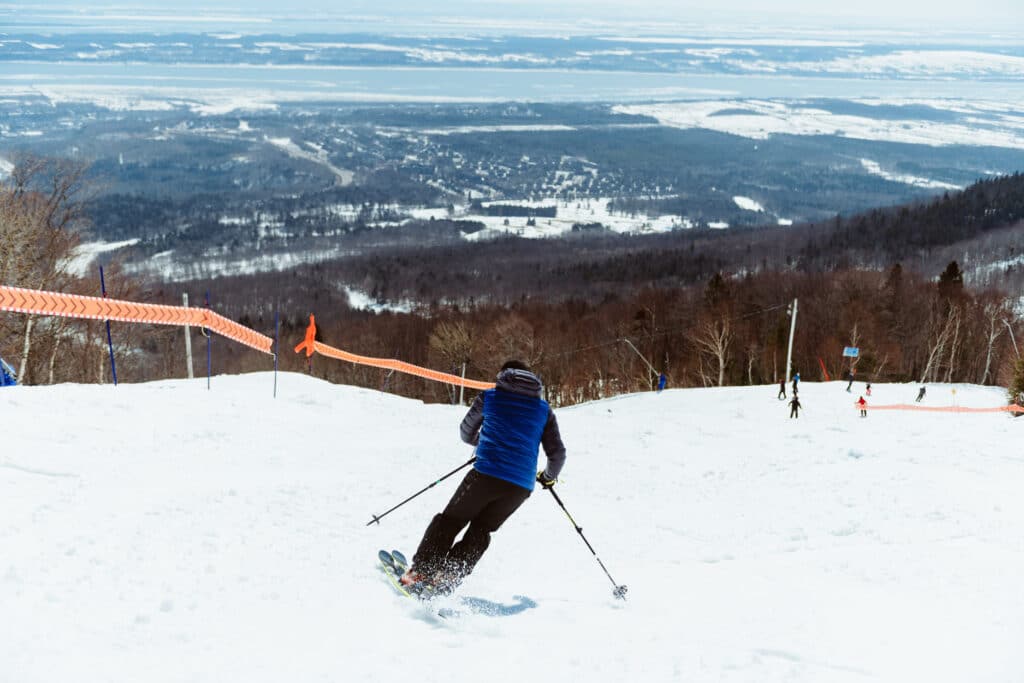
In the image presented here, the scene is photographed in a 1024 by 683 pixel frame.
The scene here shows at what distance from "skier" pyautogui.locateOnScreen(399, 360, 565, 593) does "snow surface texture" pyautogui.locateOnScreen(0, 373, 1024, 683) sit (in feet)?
1.01

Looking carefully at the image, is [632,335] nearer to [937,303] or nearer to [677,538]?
[937,303]

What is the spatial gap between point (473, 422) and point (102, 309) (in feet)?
38.9

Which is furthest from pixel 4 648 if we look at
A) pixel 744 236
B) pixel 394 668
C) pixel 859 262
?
pixel 744 236

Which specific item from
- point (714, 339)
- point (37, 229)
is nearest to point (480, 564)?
point (37, 229)

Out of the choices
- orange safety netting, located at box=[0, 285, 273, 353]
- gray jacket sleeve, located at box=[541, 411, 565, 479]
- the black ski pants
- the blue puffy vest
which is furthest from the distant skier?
gray jacket sleeve, located at box=[541, 411, 565, 479]

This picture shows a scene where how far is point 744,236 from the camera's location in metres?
178

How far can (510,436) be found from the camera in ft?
20.9

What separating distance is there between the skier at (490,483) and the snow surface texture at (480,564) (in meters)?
0.31

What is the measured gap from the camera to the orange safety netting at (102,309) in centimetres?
1371

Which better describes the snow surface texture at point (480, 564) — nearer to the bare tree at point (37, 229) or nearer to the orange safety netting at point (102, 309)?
the orange safety netting at point (102, 309)

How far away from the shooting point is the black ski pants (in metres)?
6.14

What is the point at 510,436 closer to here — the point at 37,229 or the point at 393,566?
the point at 393,566

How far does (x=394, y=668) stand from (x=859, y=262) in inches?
6047

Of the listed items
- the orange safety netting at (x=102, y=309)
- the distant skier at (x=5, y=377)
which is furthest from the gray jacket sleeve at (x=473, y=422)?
the distant skier at (x=5, y=377)
